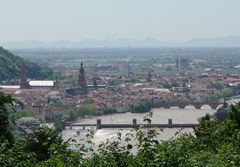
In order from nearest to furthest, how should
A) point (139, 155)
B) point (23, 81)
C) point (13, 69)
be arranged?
point (139, 155) < point (23, 81) < point (13, 69)

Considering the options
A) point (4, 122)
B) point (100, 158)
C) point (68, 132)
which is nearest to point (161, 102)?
point (68, 132)

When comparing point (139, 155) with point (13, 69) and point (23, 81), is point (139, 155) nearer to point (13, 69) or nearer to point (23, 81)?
point (23, 81)

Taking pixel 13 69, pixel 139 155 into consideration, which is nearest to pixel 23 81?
pixel 13 69

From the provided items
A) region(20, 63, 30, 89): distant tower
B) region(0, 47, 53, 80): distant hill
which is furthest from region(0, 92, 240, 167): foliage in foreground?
region(0, 47, 53, 80): distant hill

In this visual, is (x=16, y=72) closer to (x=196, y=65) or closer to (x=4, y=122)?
(x=196, y=65)

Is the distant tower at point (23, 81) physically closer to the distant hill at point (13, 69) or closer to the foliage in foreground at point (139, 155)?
→ the distant hill at point (13, 69)

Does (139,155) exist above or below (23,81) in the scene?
above

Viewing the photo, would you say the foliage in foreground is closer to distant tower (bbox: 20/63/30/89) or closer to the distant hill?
distant tower (bbox: 20/63/30/89)

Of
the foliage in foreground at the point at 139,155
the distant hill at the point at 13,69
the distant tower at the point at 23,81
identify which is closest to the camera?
the foliage in foreground at the point at 139,155

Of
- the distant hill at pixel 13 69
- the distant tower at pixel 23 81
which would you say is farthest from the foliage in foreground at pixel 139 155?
the distant hill at pixel 13 69
